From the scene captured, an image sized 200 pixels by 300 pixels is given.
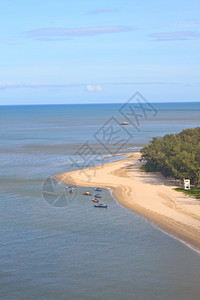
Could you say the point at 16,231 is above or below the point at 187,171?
below

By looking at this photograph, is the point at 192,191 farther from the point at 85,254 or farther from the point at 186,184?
the point at 85,254

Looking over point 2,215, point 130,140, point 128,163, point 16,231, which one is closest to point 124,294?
point 16,231

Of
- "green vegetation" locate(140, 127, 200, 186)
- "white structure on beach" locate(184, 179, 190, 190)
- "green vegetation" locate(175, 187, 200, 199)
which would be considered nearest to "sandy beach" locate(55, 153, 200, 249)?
"green vegetation" locate(175, 187, 200, 199)

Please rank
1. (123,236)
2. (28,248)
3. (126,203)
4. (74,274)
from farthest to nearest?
(126,203)
(123,236)
(28,248)
(74,274)

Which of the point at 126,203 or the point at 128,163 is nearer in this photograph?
the point at 126,203

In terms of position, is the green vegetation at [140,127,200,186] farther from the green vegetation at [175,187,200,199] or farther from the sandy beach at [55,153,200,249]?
A: the sandy beach at [55,153,200,249]

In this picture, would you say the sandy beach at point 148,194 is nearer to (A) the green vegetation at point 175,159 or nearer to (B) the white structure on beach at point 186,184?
(B) the white structure on beach at point 186,184

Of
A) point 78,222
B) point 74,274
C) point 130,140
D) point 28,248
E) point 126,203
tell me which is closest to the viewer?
point 74,274

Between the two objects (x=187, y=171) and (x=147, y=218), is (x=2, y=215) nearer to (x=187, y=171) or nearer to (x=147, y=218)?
(x=147, y=218)
